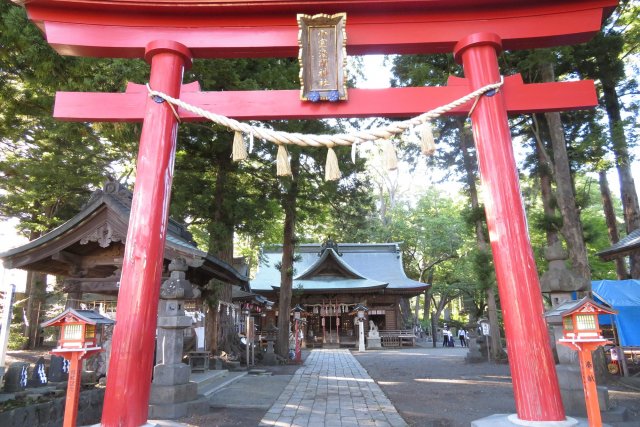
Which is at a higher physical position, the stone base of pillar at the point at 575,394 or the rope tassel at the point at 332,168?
the rope tassel at the point at 332,168

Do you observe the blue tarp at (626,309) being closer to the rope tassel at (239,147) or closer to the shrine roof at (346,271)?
the rope tassel at (239,147)

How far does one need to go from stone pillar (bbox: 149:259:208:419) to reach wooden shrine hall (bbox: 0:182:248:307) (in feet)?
2.32

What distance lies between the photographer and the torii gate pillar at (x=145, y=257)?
350 centimetres

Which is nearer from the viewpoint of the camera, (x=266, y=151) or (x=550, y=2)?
(x=550, y=2)

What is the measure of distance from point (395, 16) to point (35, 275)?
20139 millimetres

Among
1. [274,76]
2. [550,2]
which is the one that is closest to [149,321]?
[550,2]

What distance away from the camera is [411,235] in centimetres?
3111

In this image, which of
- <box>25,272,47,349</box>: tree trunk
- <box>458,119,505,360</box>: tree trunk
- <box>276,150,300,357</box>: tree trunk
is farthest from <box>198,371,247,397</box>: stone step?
<box>25,272,47,349</box>: tree trunk

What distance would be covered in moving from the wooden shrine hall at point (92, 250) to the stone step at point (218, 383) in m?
2.55

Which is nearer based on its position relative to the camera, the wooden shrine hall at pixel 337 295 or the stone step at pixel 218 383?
the stone step at pixel 218 383

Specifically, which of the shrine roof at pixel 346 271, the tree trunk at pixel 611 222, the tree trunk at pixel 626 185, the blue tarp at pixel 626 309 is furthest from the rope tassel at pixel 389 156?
the shrine roof at pixel 346 271

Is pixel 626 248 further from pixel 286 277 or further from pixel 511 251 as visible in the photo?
pixel 286 277

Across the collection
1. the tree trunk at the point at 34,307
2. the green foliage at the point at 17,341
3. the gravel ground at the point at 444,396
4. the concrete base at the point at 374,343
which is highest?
the tree trunk at the point at 34,307

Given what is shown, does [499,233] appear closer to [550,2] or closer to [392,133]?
[392,133]
